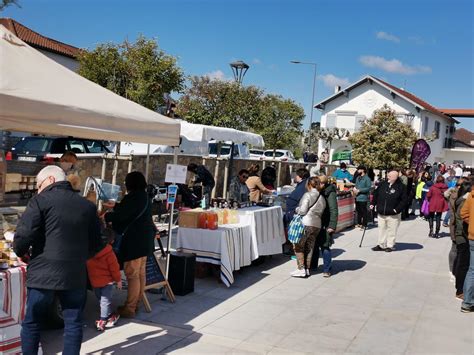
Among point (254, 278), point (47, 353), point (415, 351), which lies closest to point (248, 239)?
point (254, 278)

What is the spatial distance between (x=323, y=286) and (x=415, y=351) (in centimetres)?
248

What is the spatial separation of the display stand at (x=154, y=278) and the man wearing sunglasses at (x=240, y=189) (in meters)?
3.91

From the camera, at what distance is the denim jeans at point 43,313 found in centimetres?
359

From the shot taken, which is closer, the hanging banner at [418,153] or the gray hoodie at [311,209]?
the gray hoodie at [311,209]

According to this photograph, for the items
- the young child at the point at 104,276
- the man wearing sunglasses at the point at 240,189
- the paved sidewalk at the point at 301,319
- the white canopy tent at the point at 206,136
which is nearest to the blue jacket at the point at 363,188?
the white canopy tent at the point at 206,136

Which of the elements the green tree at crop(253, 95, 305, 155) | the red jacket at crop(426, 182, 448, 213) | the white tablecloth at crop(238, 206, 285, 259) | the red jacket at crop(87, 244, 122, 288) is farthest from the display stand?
the green tree at crop(253, 95, 305, 155)

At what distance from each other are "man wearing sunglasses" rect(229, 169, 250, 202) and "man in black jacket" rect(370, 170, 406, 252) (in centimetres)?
287

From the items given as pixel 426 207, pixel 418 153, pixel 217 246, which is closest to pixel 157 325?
pixel 217 246

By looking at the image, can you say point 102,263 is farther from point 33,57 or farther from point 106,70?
point 106,70

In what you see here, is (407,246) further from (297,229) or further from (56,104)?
(56,104)

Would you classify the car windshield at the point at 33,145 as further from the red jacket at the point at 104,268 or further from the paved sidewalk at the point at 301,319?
the red jacket at the point at 104,268

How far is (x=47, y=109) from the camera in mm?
4383

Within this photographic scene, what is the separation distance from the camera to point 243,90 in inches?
1366

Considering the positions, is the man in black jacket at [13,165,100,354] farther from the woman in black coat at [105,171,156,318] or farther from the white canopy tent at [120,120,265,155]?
the white canopy tent at [120,120,265,155]
